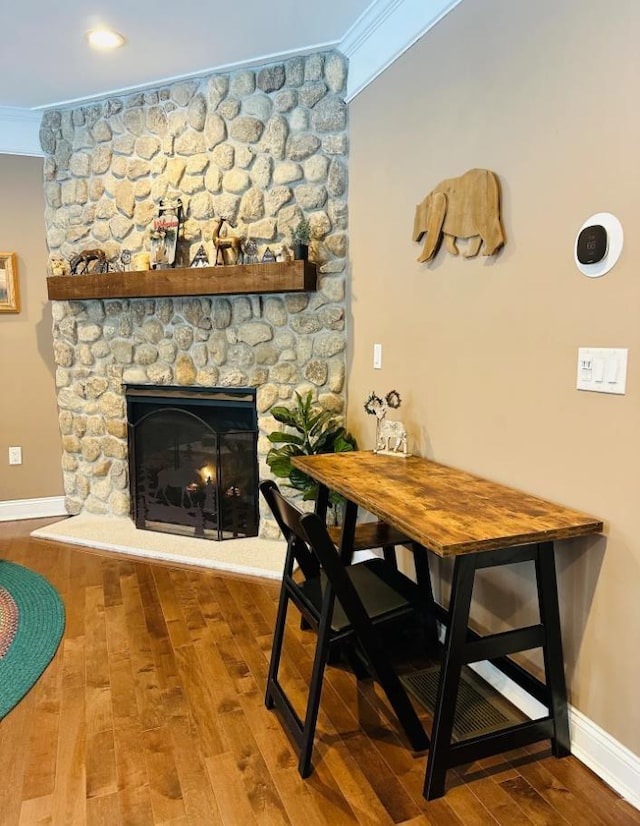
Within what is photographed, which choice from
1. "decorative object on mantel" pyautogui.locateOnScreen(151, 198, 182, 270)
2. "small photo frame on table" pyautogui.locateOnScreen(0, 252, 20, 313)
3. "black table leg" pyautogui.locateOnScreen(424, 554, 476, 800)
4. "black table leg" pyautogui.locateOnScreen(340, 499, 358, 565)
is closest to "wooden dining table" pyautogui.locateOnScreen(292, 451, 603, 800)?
"black table leg" pyautogui.locateOnScreen(424, 554, 476, 800)

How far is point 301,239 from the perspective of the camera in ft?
9.80

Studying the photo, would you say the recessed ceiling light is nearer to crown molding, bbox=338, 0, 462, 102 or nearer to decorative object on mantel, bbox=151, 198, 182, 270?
decorative object on mantel, bbox=151, 198, 182, 270

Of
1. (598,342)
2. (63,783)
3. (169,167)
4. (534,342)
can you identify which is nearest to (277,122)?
(169,167)

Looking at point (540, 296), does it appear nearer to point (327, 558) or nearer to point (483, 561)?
point (483, 561)

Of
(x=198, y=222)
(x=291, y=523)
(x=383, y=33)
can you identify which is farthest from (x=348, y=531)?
(x=383, y=33)

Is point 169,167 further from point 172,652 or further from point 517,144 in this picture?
point 172,652

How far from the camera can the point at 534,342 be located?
5.87 ft

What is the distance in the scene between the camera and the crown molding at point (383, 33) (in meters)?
2.21

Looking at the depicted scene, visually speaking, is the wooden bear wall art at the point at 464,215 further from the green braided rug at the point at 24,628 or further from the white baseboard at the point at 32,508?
the white baseboard at the point at 32,508

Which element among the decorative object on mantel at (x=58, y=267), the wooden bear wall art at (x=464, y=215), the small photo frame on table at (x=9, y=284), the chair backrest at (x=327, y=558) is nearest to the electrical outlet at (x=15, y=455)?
the small photo frame on table at (x=9, y=284)

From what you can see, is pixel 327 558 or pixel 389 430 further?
pixel 389 430

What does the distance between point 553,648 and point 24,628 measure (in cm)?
208

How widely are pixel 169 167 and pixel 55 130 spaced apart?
84 centimetres

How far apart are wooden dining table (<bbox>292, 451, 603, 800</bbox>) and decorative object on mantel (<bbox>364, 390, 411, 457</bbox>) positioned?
526 mm
